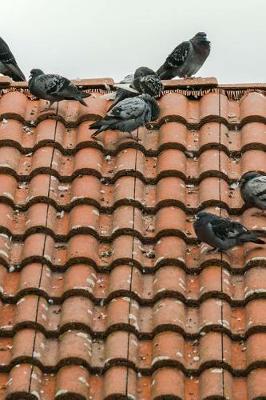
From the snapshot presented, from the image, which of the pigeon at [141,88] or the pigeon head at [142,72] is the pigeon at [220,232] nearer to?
the pigeon at [141,88]

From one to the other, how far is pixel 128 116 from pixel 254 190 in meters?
1.20

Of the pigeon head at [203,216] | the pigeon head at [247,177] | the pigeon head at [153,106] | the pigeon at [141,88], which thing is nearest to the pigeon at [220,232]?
the pigeon head at [203,216]

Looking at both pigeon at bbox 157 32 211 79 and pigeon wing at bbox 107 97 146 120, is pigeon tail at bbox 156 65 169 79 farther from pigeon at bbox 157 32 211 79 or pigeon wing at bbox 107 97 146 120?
pigeon wing at bbox 107 97 146 120

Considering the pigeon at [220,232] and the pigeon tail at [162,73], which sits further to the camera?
the pigeon tail at [162,73]

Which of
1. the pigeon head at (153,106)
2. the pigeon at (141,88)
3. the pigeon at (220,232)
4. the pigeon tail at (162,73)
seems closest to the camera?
the pigeon at (220,232)

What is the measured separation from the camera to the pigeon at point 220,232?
7254mm

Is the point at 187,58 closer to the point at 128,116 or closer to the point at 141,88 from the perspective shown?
the point at 141,88

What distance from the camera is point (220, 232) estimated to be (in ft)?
23.8

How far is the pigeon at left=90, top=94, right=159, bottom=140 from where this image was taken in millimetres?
8484

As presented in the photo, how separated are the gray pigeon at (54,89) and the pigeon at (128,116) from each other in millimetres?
341

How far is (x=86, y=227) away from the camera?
7473mm

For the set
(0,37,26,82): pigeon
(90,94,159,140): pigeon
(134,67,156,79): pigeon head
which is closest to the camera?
(90,94,159,140): pigeon

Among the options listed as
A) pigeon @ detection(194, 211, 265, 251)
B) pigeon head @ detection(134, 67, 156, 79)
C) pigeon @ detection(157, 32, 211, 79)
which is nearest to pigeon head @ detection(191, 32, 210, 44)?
pigeon @ detection(157, 32, 211, 79)

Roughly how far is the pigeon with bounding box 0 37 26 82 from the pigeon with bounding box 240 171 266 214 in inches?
157
